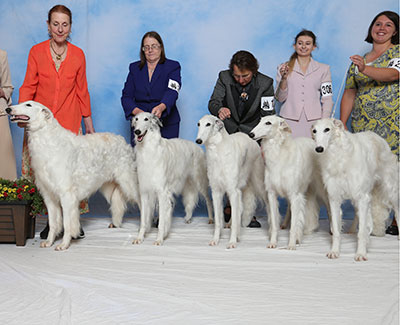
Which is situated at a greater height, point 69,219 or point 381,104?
point 381,104

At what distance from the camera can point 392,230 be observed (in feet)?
18.3

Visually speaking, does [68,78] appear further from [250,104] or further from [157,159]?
[250,104]

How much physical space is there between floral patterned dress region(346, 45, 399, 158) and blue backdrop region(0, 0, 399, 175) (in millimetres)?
1788

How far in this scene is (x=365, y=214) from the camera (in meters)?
4.37

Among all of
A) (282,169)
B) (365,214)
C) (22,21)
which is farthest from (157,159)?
(22,21)

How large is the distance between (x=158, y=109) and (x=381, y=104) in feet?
8.29

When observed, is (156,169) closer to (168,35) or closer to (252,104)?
(252,104)

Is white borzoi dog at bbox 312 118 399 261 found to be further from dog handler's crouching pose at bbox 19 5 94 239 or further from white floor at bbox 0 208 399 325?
dog handler's crouching pose at bbox 19 5 94 239

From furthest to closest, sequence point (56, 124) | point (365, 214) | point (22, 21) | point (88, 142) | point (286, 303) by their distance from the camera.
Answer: point (22, 21)
point (88, 142)
point (56, 124)
point (365, 214)
point (286, 303)

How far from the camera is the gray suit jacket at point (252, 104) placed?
5621 mm

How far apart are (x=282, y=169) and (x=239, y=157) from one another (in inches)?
19.0

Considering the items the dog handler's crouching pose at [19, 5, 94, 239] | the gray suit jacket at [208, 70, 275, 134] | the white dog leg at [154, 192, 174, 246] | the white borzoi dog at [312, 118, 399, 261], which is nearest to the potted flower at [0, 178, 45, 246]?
the dog handler's crouching pose at [19, 5, 94, 239]

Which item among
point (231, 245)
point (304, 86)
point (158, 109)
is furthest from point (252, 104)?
point (231, 245)

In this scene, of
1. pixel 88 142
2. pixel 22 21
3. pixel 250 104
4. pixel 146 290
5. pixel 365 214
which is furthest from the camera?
pixel 22 21
